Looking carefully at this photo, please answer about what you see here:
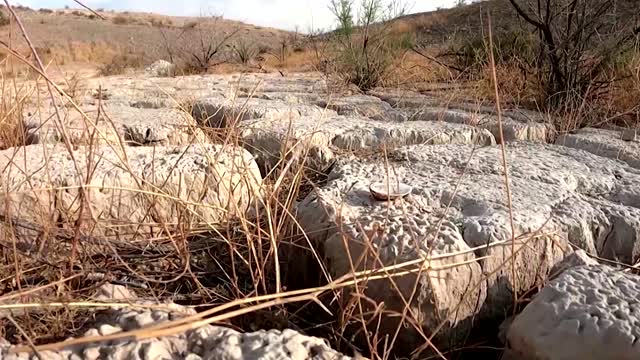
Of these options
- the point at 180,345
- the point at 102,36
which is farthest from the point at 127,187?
the point at 102,36

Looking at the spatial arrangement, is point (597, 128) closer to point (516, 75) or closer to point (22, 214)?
point (516, 75)

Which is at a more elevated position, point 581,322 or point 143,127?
point 143,127

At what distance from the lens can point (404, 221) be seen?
1.12 metres

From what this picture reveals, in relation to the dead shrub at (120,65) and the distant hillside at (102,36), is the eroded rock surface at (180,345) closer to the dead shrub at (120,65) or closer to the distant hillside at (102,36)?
the dead shrub at (120,65)

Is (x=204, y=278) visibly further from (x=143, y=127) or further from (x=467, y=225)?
(x=143, y=127)

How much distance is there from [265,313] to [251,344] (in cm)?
14

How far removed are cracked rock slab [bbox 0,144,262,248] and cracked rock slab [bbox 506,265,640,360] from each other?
20.5 inches

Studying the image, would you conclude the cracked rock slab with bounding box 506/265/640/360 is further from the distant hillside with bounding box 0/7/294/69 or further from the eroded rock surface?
the distant hillside with bounding box 0/7/294/69

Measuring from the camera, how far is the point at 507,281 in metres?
1.06

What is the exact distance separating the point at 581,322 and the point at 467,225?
0.31 metres

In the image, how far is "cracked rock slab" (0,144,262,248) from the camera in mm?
1166

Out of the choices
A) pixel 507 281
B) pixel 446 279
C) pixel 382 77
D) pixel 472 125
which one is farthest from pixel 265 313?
pixel 382 77

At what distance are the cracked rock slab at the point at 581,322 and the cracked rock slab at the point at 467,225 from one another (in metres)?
0.11

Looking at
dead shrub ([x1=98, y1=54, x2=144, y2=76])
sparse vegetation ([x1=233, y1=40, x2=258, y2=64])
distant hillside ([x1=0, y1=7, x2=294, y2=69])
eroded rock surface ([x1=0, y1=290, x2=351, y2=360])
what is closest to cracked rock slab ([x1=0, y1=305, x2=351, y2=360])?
eroded rock surface ([x1=0, y1=290, x2=351, y2=360])
